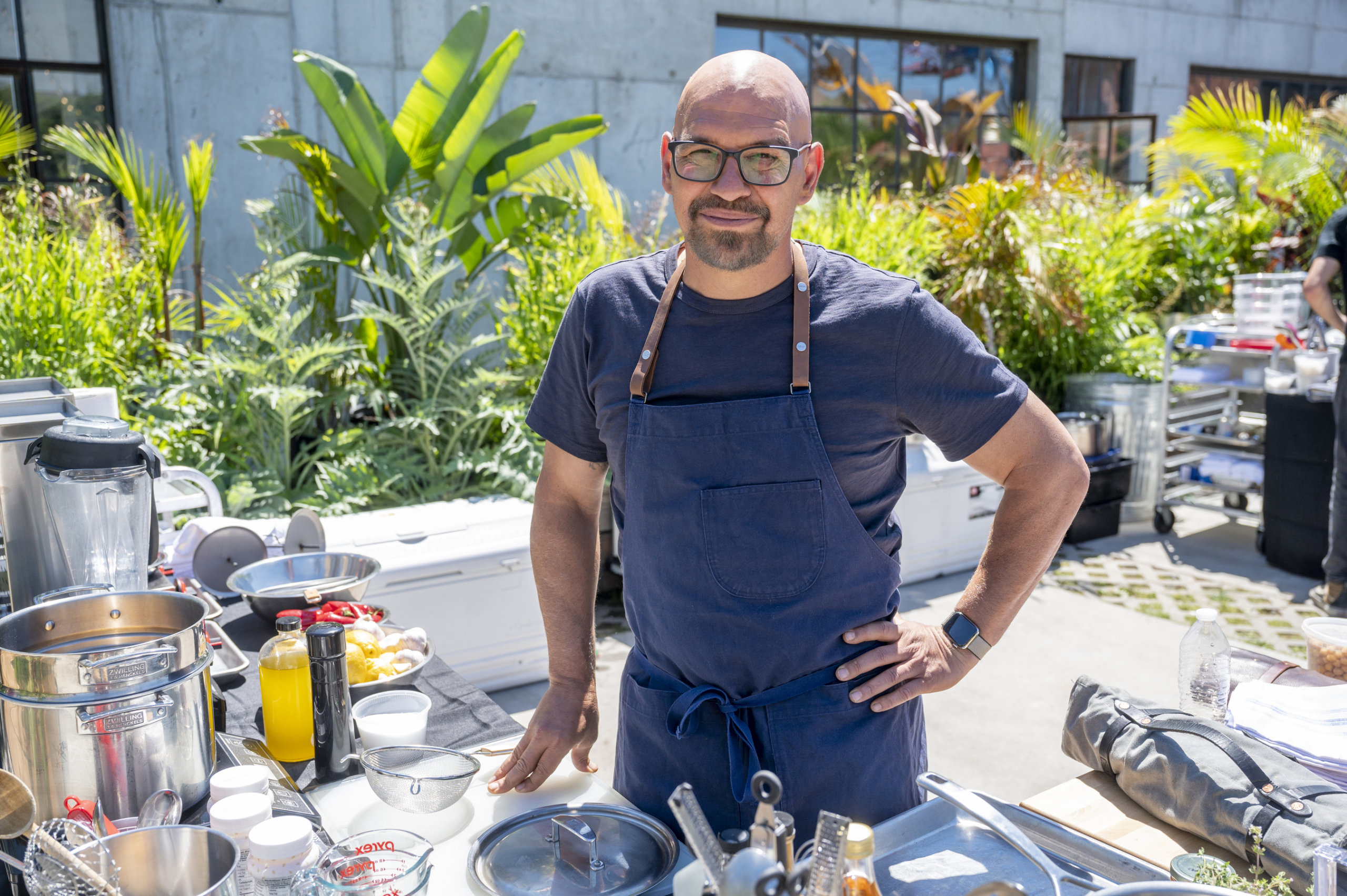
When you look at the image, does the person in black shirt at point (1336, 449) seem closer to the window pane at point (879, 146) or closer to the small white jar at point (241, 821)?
the small white jar at point (241, 821)

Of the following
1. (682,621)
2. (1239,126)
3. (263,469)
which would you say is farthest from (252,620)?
(1239,126)

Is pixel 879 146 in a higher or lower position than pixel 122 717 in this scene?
higher

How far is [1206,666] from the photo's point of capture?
83.7 inches

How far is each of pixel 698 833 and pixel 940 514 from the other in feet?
16.6

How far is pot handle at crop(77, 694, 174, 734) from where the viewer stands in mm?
1401

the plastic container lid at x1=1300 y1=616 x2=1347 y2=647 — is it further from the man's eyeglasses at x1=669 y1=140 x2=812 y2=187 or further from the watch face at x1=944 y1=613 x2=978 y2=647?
the man's eyeglasses at x1=669 y1=140 x2=812 y2=187

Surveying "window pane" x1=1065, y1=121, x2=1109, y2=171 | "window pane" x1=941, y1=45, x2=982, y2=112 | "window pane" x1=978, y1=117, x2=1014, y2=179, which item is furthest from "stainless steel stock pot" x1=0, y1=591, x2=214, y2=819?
"window pane" x1=1065, y1=121, x2=1109, y2=171

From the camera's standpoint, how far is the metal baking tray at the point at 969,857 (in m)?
1.31

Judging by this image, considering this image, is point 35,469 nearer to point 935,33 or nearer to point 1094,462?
point 1094,462

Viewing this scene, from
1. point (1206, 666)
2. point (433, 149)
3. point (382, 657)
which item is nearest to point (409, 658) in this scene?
point (382, 657)

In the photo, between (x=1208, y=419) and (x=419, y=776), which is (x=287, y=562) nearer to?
(x=419, y=776)

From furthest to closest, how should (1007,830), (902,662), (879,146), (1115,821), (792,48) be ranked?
(879,146), (792,48), (1115,821), (902,662), (1007,830)

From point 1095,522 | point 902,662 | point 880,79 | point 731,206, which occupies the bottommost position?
point 1095,522

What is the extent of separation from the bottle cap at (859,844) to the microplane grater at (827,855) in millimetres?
166
